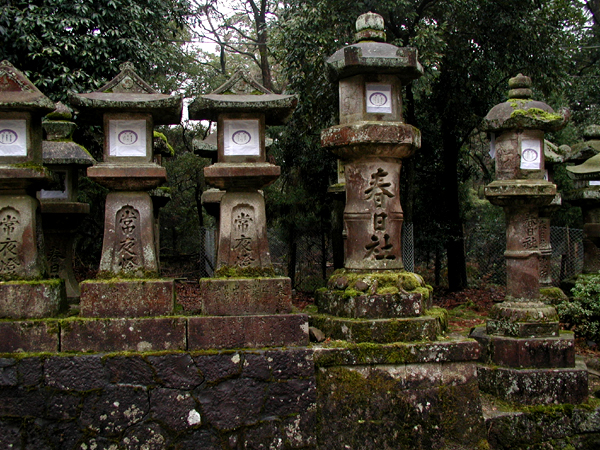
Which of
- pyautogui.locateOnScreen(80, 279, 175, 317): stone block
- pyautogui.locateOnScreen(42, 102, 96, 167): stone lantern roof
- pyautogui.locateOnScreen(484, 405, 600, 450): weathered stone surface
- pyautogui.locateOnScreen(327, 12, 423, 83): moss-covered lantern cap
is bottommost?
pyautogui.locateOnScreen(484, 405, 600, 450): weathered stone surface

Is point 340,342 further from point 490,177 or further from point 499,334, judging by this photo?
point 490,177

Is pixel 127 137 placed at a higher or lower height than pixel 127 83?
lower

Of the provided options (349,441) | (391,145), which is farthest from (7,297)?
(391,145)

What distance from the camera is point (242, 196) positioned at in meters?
4.38

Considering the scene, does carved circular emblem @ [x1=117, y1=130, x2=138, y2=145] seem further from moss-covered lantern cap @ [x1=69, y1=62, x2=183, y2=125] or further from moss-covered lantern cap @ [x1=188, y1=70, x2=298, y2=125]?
moss-covered lantern cap @ [x1=188, y1=70, x2=298, y2=125]

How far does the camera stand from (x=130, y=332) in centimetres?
404

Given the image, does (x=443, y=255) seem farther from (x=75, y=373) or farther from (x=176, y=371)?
(x=75, y=373)

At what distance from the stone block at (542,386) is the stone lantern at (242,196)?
2.16 meters

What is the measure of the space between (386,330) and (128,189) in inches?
91.1

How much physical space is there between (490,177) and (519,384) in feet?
29.9

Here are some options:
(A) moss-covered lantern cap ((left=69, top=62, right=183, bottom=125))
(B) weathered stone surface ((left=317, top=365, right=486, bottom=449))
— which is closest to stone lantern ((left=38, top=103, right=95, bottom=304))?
(A) moss-covered lantern cap ((left=69, top=62, right=183, bottom=125))

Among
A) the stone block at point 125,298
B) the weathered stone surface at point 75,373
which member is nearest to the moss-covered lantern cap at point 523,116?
the stone block at point 125,298

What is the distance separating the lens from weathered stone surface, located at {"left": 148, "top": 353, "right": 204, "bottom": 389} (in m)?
3.99

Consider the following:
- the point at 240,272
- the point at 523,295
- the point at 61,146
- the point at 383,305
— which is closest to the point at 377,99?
the point at 383,305
